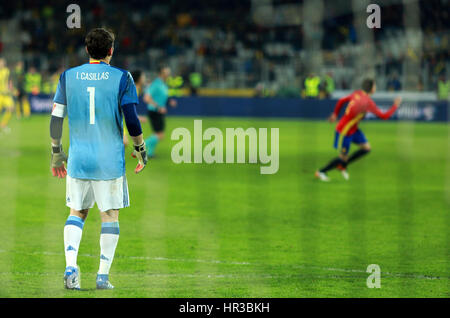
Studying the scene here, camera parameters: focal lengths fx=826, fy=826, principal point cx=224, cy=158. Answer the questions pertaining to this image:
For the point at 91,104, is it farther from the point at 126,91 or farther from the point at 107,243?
the point at 107,243

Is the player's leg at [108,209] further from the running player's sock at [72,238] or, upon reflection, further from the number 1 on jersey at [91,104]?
the number 1 on jersey at [91,104]

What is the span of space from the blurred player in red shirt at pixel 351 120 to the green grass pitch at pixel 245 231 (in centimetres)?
39

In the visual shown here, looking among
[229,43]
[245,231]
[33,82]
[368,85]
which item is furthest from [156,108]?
[229,43]

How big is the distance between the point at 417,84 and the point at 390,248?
86.3 ft

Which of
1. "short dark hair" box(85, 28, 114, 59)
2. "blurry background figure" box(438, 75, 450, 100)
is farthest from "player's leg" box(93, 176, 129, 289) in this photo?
"blurry background figure" box(438, 75, 450, 100)

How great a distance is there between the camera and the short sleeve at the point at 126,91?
6.39 meters

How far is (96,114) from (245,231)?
4195 millimetres

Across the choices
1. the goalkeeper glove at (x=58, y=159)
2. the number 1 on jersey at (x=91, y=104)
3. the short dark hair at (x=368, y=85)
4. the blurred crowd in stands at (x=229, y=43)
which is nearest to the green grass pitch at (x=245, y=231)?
the goalkeeper glove at (x=58, y=159)

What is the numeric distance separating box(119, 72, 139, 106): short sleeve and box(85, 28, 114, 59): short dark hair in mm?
248

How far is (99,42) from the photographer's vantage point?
639 centimetres

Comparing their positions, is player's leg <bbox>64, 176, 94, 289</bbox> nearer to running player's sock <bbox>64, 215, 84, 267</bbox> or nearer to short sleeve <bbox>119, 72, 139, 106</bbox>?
running player's sock <bbox>64, 215, 84, 267</bbox>

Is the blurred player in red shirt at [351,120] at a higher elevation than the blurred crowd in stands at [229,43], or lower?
lower

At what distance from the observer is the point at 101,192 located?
6547 mm
